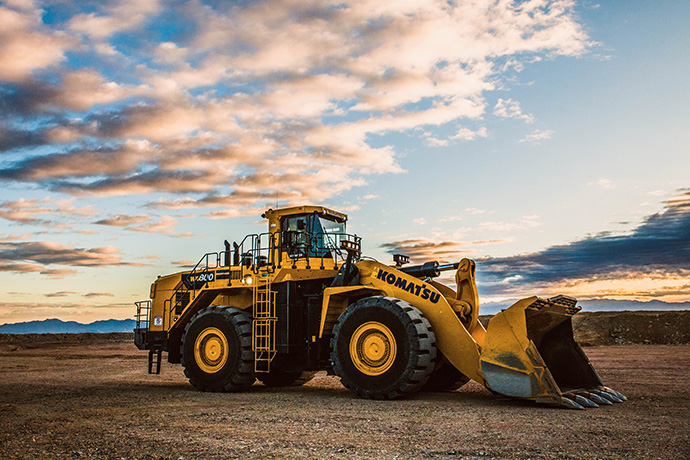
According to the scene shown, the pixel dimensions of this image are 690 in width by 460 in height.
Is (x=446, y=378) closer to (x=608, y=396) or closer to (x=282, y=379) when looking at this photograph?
(x=608, y=396)

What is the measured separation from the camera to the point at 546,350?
40.4 ft

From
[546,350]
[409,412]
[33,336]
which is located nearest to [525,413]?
[409,412]

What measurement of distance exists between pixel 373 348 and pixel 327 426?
300 centimetres

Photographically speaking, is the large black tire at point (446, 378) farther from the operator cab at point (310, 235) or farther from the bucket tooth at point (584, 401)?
the operator cab at point (310, 235)

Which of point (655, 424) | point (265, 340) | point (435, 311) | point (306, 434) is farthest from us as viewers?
point (265, 340)

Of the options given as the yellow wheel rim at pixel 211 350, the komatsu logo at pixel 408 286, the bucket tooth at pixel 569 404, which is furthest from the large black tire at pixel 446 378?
the yellow wheel rim at pixel 211 350

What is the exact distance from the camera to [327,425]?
30.2ft

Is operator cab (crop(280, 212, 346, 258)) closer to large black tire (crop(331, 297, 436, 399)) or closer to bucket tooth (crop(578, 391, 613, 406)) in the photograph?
large black tire (crop(331, 297, 436, 399))

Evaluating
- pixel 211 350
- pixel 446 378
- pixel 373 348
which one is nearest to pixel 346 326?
pixel 373 348

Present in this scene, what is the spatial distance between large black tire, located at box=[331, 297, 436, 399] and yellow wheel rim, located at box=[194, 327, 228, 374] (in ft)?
10.3

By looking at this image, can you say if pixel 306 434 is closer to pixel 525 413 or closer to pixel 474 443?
pixel 474 443

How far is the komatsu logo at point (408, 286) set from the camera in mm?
12045

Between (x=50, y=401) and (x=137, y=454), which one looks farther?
(x=50, y=401)

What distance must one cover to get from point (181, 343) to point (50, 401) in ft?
11.4
